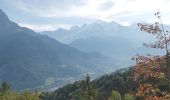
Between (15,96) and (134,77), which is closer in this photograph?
(134,77)

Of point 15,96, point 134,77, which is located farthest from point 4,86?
point 134,77

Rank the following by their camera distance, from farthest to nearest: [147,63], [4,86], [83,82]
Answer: [4,86]
[83,82]
[147,63]

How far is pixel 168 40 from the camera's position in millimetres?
23812

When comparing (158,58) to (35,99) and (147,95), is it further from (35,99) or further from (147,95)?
(35,99)

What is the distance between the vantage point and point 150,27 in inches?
947

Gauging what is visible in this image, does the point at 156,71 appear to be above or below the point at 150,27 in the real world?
below

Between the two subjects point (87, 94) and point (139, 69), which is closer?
point (139, 69)

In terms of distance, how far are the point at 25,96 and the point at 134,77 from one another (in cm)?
9446

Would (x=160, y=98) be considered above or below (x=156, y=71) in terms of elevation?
below

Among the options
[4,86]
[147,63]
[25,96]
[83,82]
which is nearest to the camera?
[147,63]

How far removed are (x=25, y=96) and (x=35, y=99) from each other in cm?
318

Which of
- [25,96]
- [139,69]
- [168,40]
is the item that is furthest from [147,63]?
[25,96]

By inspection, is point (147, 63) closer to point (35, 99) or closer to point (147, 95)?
point (147, 95)

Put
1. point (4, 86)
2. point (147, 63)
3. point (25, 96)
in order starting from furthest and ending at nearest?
1. point (4, 86)
2. point (25, 96)
3. point (147, 63)
